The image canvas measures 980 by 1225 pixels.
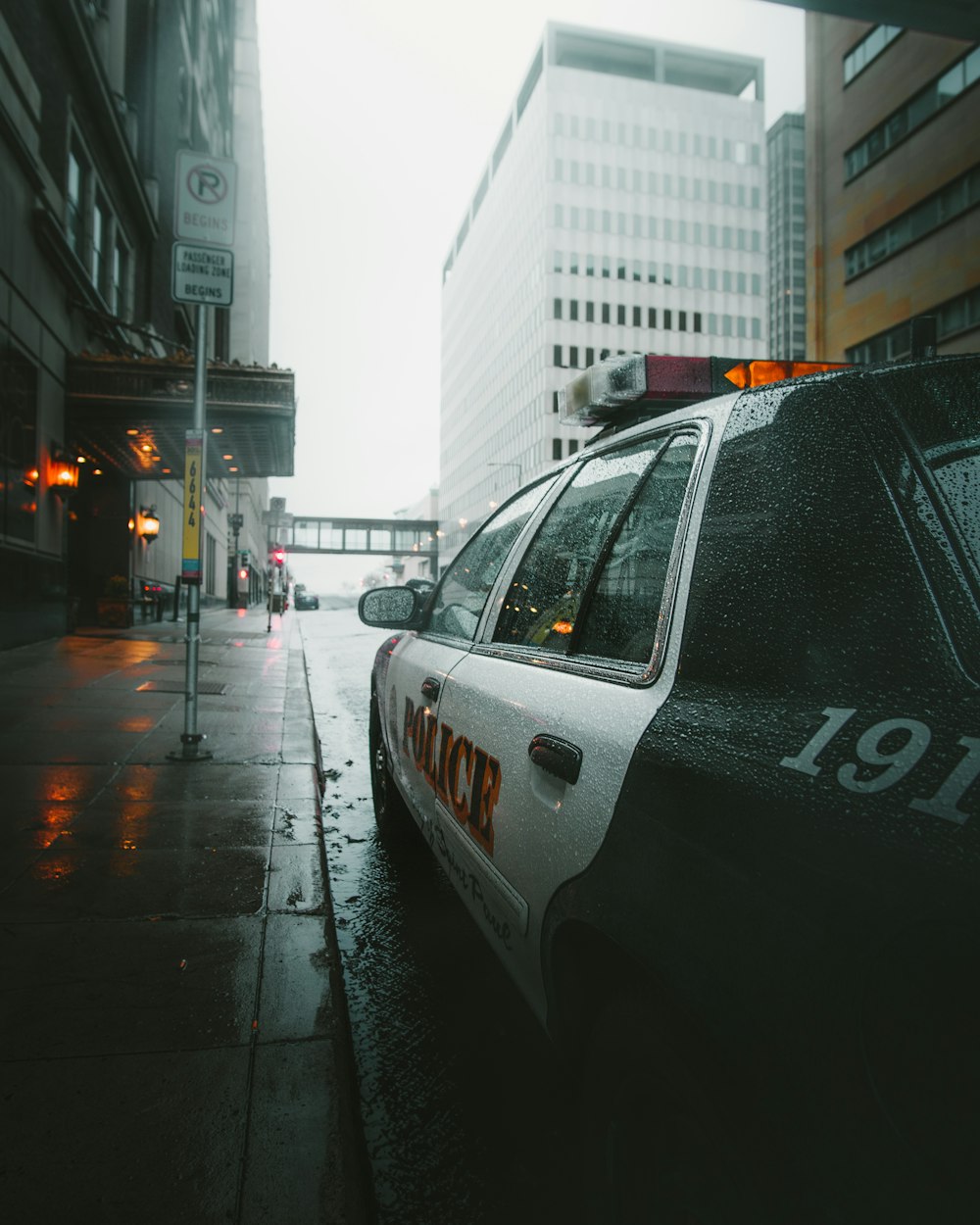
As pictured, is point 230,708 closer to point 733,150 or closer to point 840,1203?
point 840,1203

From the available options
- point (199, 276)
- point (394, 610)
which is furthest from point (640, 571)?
point (199, 276)

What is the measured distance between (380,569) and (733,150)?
108777mm

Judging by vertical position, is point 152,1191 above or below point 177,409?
below

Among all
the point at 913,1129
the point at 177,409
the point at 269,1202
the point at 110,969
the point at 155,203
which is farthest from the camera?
the point at 155,203

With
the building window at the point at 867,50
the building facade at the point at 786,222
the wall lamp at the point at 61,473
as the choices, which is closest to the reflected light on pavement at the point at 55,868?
the wall lamp at the point at 61,473

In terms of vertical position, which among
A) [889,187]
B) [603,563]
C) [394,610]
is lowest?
[394,610]

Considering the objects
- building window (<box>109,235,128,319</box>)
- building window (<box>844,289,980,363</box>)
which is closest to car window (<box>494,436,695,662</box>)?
building window (<box>109,235,128,319</box>)

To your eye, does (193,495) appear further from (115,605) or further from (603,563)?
(115,605)

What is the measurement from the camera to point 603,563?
212cm

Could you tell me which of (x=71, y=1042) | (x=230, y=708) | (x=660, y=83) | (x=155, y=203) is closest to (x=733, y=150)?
(x=660, y=83)

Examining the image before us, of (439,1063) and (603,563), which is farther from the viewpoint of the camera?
(439,1063)

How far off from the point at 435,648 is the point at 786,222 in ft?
→ 523

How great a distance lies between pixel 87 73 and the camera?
17062 millimetres

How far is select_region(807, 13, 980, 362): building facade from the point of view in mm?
25594
